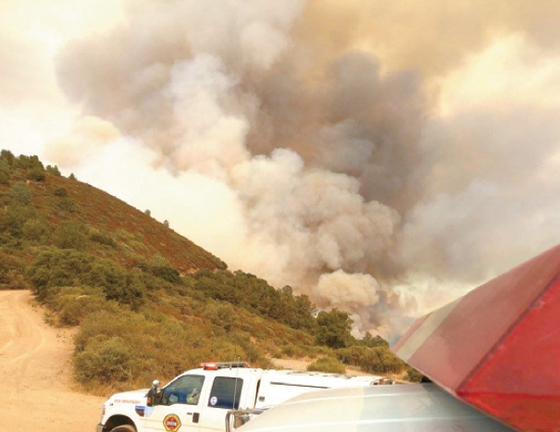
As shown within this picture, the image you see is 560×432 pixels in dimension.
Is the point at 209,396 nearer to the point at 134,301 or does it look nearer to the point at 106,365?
the point at 106,365

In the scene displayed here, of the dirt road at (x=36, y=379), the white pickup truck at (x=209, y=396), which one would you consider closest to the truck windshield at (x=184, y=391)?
the white pickup truck at (x=209, y=396)

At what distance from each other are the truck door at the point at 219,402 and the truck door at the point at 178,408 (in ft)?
0.40

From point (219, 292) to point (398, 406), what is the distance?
49.1m

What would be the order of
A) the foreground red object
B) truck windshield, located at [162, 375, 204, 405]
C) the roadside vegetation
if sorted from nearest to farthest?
1. the foreground red object
2. truck windshield, located at [162, 375, 204, 405]
3. the roadside vegetation

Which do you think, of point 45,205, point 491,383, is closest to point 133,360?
point 491,383

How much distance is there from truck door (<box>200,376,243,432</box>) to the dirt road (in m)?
5.80

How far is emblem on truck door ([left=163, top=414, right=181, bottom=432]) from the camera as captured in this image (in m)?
7.67

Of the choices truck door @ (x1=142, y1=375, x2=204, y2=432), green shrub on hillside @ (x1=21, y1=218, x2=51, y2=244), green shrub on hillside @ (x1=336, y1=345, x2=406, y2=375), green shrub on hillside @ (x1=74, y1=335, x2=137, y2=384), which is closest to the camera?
truck door @ (x1=142, y1=375, x2=204, y2=432)

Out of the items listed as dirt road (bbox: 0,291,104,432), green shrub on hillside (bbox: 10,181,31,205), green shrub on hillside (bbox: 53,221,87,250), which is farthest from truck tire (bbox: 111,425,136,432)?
green shrub on hillside (bbox: 10,181,31,205)

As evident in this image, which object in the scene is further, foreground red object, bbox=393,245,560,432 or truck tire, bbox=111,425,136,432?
truck tire, bbox=111,425,136,432

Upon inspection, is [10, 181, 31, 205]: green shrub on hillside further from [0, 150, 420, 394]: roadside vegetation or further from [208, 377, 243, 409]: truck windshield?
[208, 377, 243, 409]: truck windshield

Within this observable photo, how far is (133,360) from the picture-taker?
16.6 meters

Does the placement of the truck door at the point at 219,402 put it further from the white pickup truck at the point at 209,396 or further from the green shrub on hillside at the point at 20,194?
the green shrub on hillside at the point at 20,194

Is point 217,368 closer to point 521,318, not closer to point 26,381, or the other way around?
point 521,318
